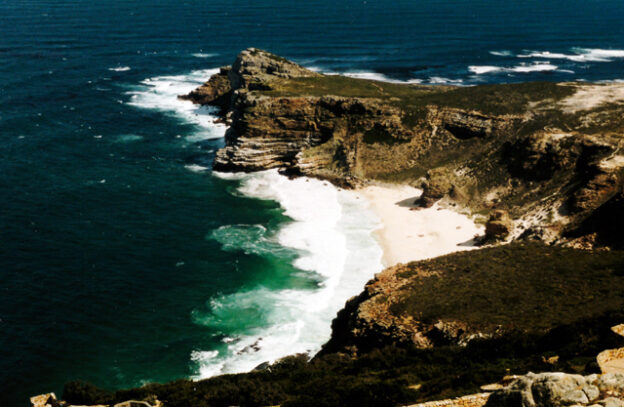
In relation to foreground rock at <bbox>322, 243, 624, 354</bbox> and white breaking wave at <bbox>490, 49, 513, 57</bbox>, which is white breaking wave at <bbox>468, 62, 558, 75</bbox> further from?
foreground rock at <bbox>322, 243, 624, 354</bbox>

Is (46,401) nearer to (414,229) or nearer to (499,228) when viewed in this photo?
(499,228)

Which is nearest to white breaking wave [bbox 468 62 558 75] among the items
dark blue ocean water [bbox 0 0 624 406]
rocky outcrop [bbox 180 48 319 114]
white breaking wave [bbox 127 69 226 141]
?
dark blue ocean water [bbox 0 0 624 406]

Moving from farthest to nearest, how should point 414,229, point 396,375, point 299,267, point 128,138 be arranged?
1. point 128,138
2. point 414,229
3. point 299,267
4. point 396,375

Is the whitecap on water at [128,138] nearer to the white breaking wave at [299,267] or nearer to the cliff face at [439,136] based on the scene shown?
the cliff face at [439,136]

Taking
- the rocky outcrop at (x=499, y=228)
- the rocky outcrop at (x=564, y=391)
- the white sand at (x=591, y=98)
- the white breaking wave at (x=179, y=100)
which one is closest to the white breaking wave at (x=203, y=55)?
the white breaking wave at (x=179, y=100)

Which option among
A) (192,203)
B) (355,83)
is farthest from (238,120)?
(355,83)

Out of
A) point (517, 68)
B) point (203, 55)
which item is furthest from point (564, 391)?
point (203, 55)

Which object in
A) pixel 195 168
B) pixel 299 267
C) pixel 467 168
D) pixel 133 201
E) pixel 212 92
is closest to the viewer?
pixel 299 267
